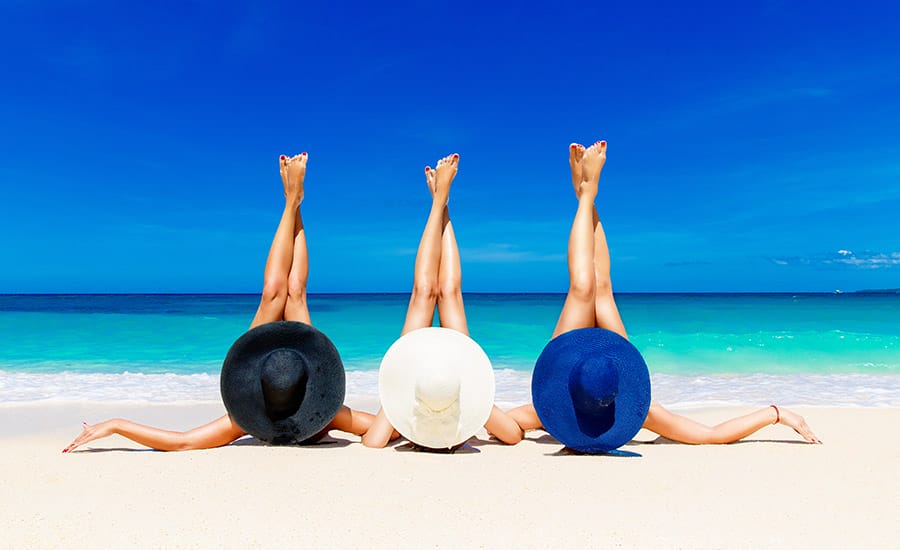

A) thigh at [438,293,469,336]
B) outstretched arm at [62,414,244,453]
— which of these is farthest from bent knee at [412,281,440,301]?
outstretched arm at [62,414,244,453]

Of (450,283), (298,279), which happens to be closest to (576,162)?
(450,283)

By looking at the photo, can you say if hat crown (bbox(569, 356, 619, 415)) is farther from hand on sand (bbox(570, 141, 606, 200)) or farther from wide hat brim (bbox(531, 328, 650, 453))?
hand on sand (bbox(570, 141, 606, 200))

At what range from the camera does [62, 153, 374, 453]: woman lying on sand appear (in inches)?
174

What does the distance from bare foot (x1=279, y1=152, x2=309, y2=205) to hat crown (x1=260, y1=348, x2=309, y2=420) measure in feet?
4.28

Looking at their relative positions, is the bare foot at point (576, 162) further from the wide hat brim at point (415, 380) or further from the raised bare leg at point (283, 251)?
the raised bare leg at point (283, 251)

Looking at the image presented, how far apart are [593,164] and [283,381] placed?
2626 mm

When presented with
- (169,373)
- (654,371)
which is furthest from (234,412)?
(654,371)

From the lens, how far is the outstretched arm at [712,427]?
15.1 feet

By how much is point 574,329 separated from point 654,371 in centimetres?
706

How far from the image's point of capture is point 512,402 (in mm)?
7488

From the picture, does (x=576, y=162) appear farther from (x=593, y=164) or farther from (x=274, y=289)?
(x=274, y=289)

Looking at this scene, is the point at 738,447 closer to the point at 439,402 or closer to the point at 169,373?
the point at 439,402

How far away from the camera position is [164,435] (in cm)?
445

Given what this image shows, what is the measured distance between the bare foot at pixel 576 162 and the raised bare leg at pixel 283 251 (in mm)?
1997
